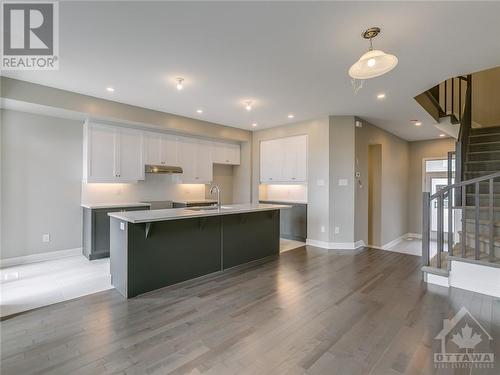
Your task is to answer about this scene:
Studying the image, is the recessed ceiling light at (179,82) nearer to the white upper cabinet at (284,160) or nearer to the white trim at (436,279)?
the white upper cabinet at (284,160)

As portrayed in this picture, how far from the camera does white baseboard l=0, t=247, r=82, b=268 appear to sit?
409 centimetres

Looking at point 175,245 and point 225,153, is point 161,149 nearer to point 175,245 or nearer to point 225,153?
point 225,153

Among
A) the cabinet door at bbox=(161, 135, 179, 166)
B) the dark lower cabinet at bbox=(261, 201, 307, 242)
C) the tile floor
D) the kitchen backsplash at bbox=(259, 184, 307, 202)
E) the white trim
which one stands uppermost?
the cabinet door at bbox=(161, 135, 179, 166)

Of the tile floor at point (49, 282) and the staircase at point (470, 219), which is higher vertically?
the staircase at point (470, 219)

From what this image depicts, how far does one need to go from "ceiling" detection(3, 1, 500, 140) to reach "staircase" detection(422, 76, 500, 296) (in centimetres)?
145

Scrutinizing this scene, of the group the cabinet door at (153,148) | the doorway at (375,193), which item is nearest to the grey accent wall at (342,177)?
the doorway at (375,193)

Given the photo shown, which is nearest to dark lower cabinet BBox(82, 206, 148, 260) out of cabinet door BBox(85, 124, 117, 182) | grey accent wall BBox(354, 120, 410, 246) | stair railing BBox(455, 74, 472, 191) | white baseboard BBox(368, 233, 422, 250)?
cabinet door BBox(85, 124, 117, 182)

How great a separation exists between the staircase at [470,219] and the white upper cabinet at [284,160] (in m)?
2.62

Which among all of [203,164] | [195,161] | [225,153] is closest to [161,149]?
[195,161]

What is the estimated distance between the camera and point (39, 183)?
4.36 metres

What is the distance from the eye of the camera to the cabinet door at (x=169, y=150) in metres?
5.55

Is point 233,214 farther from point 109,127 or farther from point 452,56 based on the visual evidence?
point 452,56

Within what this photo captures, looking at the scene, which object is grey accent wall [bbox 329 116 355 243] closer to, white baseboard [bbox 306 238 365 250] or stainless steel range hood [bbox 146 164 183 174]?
white baseboard [bbox 306 238 365 250]

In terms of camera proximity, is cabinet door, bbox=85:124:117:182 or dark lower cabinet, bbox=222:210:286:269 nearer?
dark lower cabinet, bbox=222:210:286:269
